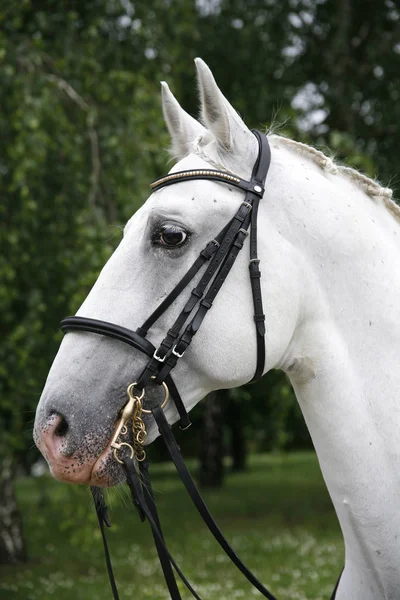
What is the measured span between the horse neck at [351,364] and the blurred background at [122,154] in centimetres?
72

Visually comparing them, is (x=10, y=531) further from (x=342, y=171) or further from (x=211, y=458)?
(x=211, y=458)

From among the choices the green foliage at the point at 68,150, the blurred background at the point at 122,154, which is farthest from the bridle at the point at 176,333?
the green foliage at the point at 68,150

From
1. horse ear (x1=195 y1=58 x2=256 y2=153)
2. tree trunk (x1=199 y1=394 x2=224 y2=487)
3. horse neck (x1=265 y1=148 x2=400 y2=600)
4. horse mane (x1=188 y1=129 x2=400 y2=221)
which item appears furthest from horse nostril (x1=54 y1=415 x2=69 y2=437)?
tree trunk (x1=199 y1=394 x2=224 y2=487)

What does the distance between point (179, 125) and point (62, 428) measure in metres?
1.08

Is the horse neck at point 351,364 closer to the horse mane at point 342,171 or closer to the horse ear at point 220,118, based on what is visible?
the horse mane at point 342,171

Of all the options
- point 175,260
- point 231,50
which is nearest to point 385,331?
point 175,260

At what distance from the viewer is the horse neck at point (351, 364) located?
204 centimetres

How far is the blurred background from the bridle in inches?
22.9

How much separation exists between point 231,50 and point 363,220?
8.07 meters

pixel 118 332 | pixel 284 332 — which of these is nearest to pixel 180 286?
pixel 118 332

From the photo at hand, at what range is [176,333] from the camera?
1969 millimetres

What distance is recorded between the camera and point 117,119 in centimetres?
614

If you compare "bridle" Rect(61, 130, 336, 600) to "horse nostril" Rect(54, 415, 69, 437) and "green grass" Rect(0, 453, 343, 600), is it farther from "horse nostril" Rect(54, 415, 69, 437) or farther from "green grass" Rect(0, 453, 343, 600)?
"green grass" Rect(0, 453, 343, 600)

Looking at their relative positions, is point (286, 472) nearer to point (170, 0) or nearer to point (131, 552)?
point (131, 552)
